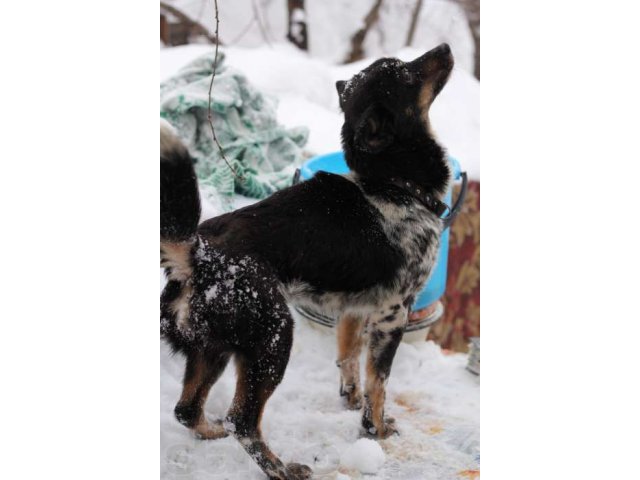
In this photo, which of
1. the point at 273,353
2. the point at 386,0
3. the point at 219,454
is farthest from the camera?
the point at 386,0

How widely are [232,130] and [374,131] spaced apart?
89 centimetres

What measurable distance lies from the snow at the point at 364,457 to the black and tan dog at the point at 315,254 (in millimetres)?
157

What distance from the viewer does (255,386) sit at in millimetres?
1906

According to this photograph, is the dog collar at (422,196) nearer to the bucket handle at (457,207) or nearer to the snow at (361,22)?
the bucket handle at (457,207)

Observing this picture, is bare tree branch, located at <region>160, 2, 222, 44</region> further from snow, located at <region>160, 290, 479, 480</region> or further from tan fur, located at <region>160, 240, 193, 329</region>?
snow, located at <region>160, 290, 479, 480</region>

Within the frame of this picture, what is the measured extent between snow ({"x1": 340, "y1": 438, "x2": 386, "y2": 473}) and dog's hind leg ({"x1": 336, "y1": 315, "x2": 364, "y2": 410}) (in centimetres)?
30

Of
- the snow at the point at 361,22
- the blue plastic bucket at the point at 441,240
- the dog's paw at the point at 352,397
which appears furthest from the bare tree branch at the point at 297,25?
the dog's paw at the point at 352,397

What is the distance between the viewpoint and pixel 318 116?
2859 mm

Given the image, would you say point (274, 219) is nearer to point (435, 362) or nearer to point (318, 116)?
point (318, 116)

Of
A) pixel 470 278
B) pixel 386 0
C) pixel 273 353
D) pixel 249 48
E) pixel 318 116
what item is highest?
pixel 386 0

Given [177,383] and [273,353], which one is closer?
[273,353]

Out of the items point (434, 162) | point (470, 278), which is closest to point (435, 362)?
point (470, 278)

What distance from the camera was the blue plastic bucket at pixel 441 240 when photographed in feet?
8.25

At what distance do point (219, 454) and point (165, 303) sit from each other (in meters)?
0.52
